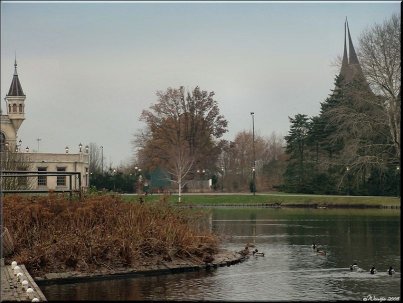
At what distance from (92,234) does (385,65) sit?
2972 cm

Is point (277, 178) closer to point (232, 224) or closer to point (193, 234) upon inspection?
point (232, 224)

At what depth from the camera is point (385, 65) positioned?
39.3 meters

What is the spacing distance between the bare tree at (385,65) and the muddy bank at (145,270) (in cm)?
2668

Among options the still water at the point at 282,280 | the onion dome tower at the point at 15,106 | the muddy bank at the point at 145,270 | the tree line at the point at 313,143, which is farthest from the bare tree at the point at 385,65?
the onion dome tower at the point at 15,106

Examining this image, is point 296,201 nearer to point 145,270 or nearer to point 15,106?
point 145,270

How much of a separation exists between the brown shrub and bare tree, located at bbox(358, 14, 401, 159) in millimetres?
26745

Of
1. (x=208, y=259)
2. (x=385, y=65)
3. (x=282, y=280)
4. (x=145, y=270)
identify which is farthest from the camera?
(x=385, y=65)

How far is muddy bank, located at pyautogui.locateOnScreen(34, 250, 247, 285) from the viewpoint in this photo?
43.0 feet

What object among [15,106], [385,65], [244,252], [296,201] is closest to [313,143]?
[296,201]

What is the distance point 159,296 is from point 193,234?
16.9 feet

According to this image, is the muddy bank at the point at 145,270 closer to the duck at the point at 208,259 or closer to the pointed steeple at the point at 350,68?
the duck at the point at 208,259

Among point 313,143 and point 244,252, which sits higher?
point 313,143

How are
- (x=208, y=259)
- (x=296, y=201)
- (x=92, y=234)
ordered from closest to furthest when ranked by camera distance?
1. (x=92, y=234)
2. (x=208, y=259)
3. (x=296, y=201)

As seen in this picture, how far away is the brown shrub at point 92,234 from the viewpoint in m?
13.8
